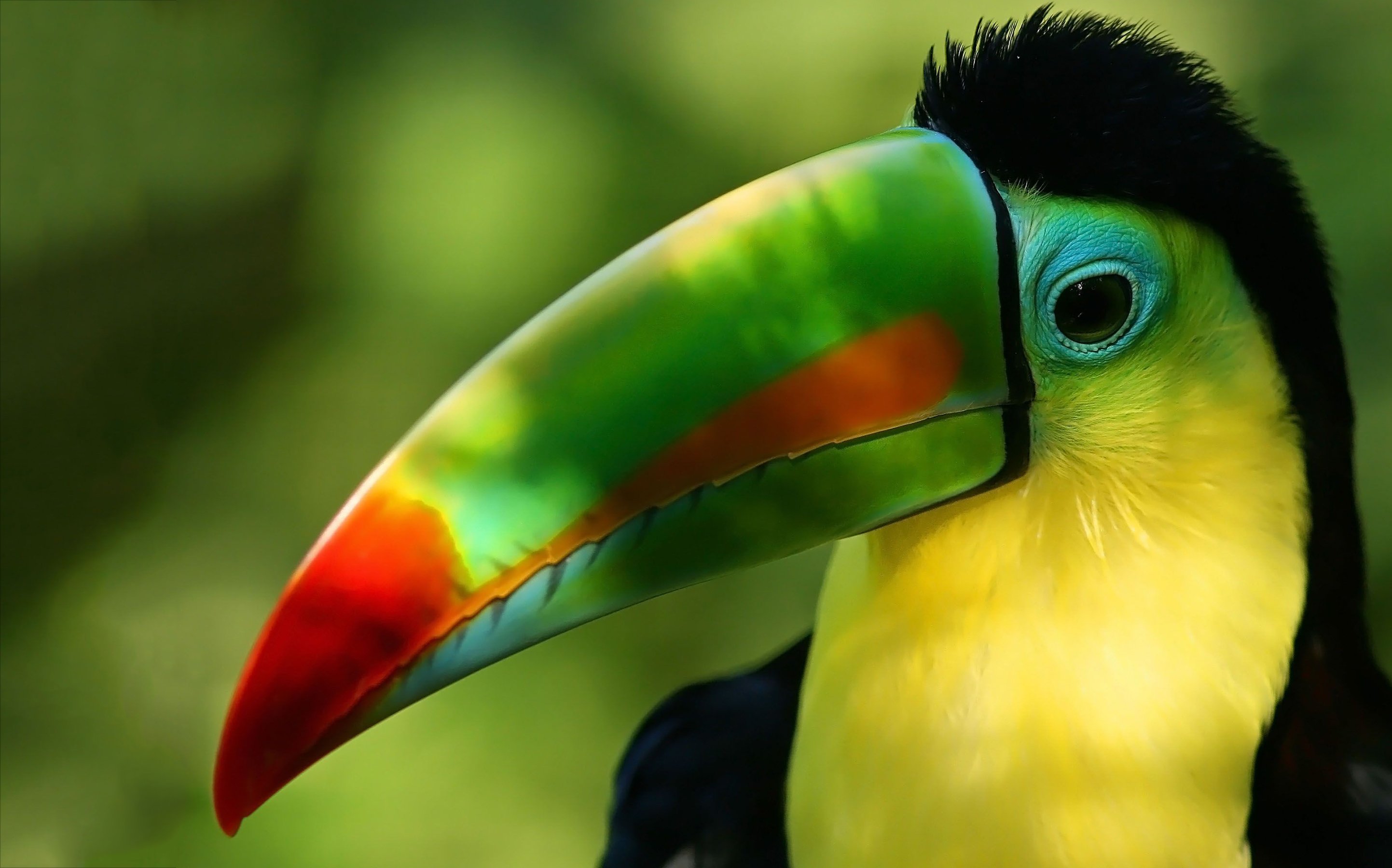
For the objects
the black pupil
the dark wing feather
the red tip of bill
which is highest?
the black pupil

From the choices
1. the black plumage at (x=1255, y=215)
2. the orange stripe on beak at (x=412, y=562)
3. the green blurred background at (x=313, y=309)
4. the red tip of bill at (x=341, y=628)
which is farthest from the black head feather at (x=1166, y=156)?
the green blurred background at (x=313, y=309)

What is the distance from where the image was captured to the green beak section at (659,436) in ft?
2.96

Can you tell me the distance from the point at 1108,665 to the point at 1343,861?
335 millimetres

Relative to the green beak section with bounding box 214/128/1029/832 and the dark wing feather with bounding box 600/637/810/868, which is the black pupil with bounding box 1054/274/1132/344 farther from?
the dark wing feather with bounding box 600/637/810/868

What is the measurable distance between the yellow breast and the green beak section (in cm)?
12

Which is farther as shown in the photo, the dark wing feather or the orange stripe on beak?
the dark wing feather

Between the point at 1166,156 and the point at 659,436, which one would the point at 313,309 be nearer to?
the point at 659,436

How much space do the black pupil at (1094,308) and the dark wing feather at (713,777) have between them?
2.15 feet

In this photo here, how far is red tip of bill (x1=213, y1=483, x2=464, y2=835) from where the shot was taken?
34.9 inches

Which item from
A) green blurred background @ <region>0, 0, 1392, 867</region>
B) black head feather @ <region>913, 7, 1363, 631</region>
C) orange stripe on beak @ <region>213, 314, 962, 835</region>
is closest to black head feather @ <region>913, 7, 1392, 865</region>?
black head feather @ <region>913, 7, 1363, 631</region>

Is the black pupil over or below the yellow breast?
over

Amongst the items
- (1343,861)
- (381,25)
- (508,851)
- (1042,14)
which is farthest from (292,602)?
(381,25)

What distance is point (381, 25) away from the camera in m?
2.51

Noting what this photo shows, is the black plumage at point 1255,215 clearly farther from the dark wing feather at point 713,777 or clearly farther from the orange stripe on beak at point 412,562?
the dark wing feather at point 713,777
